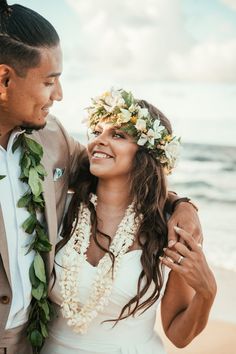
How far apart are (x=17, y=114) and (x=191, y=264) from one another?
128 cm

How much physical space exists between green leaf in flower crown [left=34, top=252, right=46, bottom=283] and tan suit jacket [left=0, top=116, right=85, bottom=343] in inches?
3.5

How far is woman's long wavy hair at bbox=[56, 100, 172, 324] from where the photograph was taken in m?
3.80

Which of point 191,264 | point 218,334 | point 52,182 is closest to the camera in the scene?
point 191,264

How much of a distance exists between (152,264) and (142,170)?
0.63 metres

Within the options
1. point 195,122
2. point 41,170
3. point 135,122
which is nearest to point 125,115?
point 135,122

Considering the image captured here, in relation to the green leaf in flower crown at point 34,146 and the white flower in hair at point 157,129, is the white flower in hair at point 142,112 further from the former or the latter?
the green leaf in flower crown at point 34,146

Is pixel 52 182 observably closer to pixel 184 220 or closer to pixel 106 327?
pixel 184 220

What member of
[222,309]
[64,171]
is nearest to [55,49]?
[64,171]

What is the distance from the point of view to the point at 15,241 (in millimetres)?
3385

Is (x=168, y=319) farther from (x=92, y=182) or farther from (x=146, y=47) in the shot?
→ (x=146, y=47)

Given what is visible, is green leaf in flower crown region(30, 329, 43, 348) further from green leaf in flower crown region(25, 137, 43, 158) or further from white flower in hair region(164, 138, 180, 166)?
white flower in hair region(164, 138, 180, 166)

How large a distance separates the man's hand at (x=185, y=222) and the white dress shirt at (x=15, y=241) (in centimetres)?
85

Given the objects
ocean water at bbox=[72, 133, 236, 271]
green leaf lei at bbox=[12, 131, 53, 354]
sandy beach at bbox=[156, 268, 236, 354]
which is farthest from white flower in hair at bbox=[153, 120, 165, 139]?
ocean water at bbox=[72, 133, 236, 271]

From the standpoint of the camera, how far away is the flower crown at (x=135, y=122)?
3.99 m
